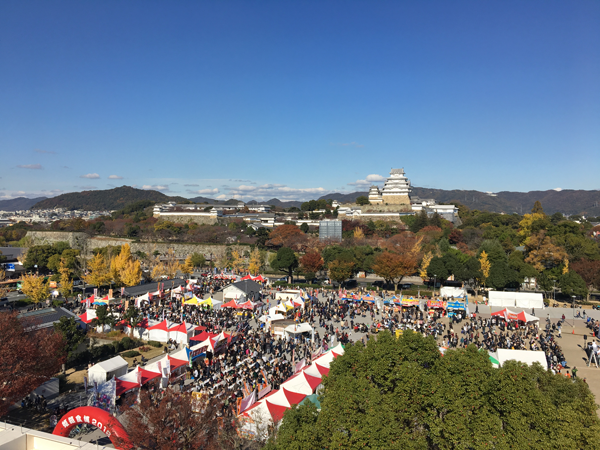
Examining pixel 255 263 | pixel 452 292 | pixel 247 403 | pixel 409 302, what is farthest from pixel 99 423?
pixel 255 263

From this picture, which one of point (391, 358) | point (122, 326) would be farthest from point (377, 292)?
point (391, 358)

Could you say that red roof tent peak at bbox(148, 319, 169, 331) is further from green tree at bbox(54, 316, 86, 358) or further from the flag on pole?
the flag on pole

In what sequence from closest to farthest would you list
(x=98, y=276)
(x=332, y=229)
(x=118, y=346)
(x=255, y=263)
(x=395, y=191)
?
(x=118, y=346) < (x=98, y=276) < (x=255, y=263) < (x=332, y=229) < (x=395, y=191)

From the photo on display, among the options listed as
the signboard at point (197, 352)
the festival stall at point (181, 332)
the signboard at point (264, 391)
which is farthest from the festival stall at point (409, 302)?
the signboard at point (264, 391)

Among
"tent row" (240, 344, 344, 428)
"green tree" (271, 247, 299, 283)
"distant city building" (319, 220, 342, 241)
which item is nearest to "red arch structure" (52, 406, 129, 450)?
"tent row" (240, 344, 344, 428)

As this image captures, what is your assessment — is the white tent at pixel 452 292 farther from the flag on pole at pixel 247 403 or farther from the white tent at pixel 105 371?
the white tent at pixel 105 371

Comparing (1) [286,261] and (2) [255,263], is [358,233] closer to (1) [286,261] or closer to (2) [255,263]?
(2) [255,263]

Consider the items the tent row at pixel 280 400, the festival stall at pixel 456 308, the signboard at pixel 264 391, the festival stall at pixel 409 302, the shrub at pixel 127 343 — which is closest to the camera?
the tent row at pixel 280 400
